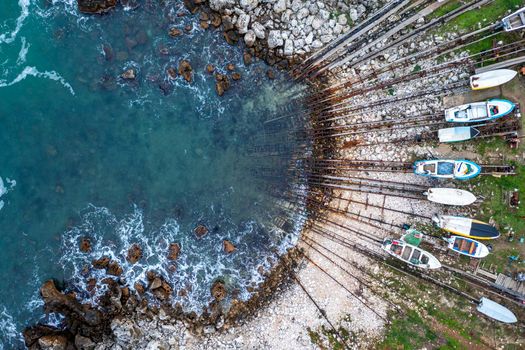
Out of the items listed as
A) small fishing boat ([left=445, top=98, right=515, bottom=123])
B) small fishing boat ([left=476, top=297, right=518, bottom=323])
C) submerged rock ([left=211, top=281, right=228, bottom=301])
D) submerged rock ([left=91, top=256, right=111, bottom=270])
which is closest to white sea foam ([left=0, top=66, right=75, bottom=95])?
submerged rock ([left=91, top=256, right=111, bottom=270])

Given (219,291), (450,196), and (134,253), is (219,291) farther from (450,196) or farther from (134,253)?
(450,196)

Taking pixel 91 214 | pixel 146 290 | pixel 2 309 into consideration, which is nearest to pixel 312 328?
pixel 146 290

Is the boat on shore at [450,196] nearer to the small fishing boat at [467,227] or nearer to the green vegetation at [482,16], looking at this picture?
the small fishing boat at [467,227]

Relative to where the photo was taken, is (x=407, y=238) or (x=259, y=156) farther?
(x=259, y=156)

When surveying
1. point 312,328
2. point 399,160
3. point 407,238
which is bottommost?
point 312,328

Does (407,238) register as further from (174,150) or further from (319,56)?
(174,150)

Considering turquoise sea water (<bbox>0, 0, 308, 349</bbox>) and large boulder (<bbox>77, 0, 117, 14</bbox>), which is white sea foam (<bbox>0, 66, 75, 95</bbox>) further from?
large boulder (<bbox>77, 0, 117, 14</bbox>)

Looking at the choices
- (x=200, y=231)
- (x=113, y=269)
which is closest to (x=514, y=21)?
(x=200, y=231)
